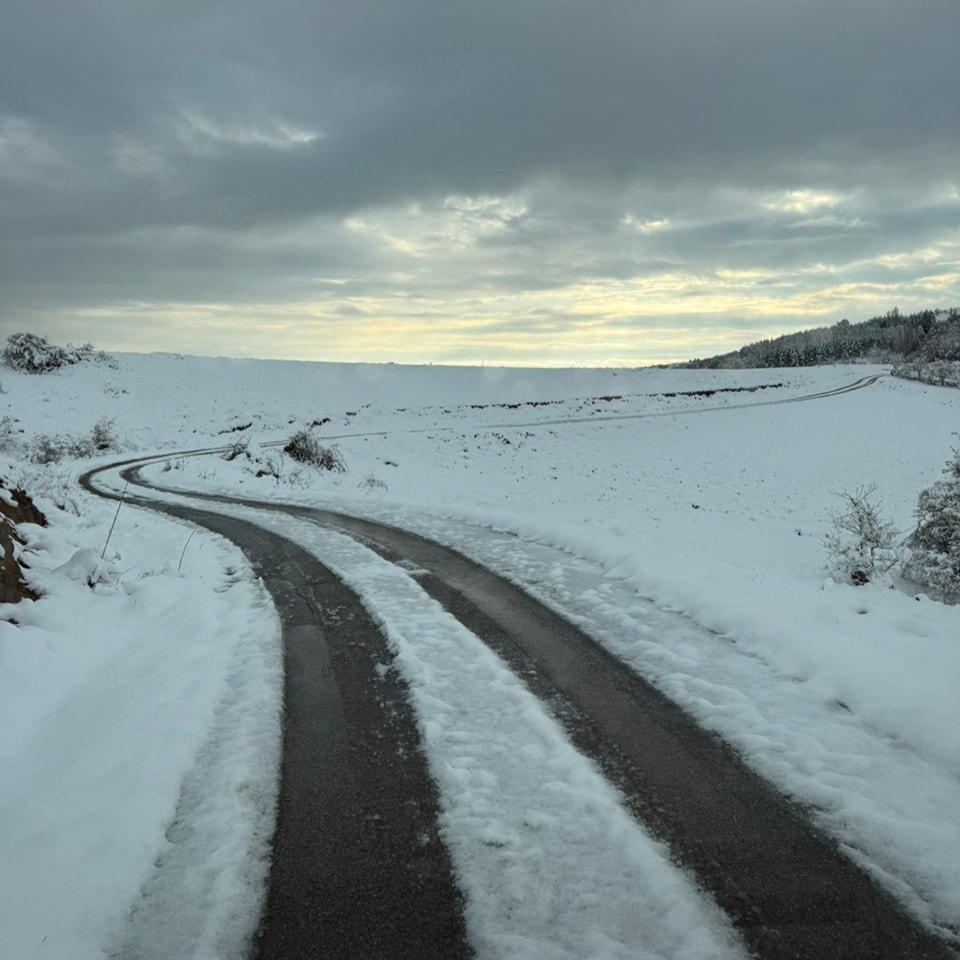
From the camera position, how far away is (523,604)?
23.6 ft

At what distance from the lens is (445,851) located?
3.04m

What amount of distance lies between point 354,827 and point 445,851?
1.80ft

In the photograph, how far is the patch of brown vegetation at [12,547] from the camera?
604 centimetres

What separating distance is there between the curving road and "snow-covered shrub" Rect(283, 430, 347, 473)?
1753cm

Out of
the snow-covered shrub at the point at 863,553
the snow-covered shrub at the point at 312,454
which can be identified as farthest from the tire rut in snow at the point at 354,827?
the snow-covered shrub at the point at 312,454

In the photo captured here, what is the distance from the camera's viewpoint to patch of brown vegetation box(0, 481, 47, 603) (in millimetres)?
6039

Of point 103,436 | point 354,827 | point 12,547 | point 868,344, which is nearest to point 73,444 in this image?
point 103,436

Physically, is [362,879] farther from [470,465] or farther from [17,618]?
[470,465]

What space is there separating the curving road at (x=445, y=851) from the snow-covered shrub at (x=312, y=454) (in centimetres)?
1753

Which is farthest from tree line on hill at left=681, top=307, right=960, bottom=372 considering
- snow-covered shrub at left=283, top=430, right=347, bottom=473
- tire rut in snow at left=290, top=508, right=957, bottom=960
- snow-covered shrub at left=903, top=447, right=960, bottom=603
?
tire rut in snow at left=290, top=508, right=957, bottom=960

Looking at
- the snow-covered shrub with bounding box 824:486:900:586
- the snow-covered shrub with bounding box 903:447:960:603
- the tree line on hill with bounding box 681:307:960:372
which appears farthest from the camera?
the tree line on hill with bounding box 681:307:960:372

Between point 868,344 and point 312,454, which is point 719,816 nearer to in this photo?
point 312,454

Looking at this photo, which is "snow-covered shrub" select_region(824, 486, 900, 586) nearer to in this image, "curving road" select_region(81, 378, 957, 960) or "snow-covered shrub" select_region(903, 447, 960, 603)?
"snow-covered shrub" select_region(903, 447, 960, 603)

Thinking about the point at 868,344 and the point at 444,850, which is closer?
the point at 444,850
